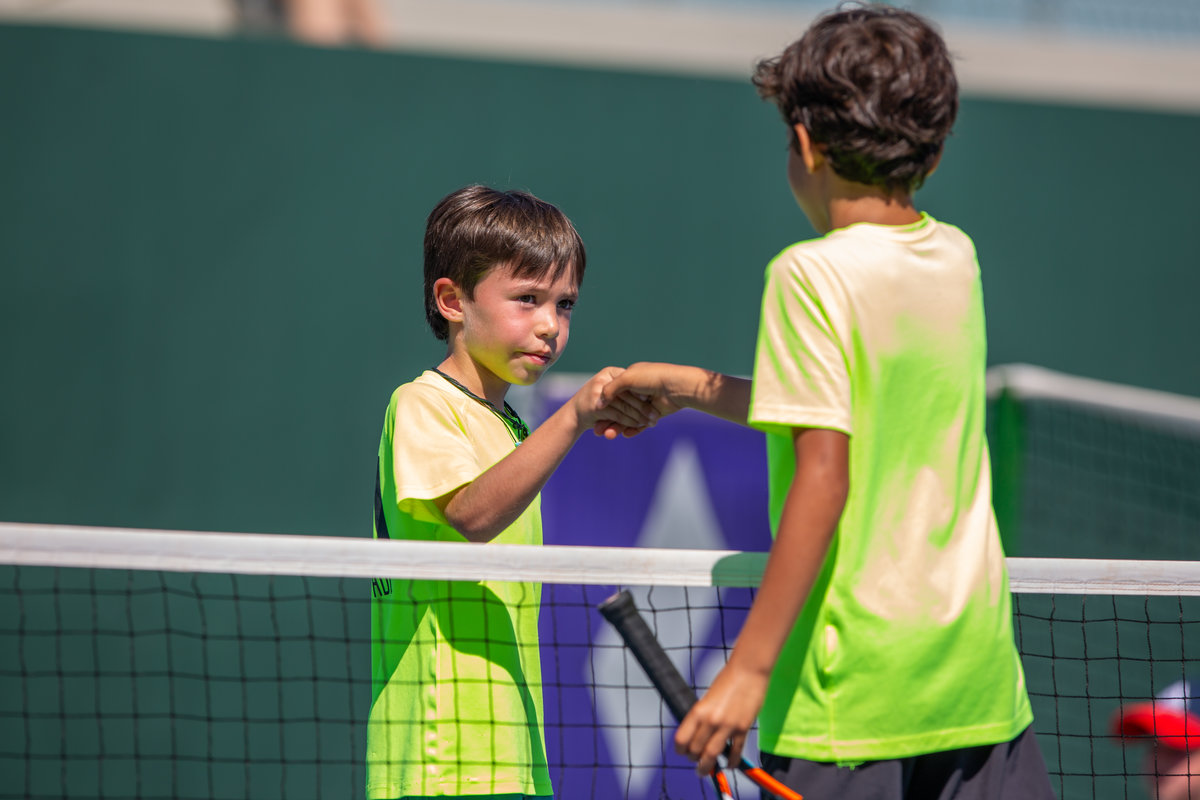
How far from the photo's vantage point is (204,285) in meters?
5.25

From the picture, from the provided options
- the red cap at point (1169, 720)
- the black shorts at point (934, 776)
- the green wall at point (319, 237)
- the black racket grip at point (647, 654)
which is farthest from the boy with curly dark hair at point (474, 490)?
the green wall at point (319, 237)

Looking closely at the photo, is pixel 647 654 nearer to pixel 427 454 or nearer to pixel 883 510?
pixel 883 510

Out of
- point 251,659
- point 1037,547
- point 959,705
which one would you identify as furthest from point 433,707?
point 1037,547

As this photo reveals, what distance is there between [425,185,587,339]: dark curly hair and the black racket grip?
2.38ft

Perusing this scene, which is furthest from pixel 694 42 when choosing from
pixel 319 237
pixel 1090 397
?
pixel 1090 397

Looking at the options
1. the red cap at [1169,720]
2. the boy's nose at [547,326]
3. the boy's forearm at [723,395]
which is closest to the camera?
the boy's forearm at [723,395]

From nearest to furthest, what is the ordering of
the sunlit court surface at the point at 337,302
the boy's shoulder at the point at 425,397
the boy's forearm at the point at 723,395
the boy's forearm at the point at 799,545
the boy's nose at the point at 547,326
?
the boy's forearm at the point at 799,545 < the boy's forearm at the point at 723,395 < the boy's shoulder at the point at 425,397 < the boy's nose at the point at 547,326 < the sunlit court surface at the point at 337,302

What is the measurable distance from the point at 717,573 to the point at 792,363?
1.78ft

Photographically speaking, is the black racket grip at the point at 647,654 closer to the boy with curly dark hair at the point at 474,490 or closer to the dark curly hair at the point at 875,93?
the boy with curly dark hair at the point at 474,490

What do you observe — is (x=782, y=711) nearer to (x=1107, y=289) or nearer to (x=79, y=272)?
(x=79, y=272)

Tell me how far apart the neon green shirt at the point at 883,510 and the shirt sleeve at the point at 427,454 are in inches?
21.8

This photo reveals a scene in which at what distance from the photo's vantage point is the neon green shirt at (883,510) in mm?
1393

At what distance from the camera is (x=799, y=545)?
1344 millimetres

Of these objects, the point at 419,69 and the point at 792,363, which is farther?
the point at 419,69
